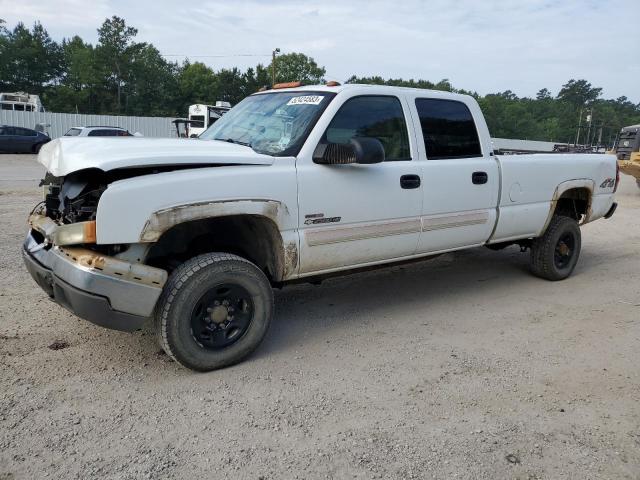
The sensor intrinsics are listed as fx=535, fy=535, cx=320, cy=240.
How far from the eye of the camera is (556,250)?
6000 mm

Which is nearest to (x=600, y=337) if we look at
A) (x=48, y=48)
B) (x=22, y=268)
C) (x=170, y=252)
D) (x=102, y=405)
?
(x=170, y=252)

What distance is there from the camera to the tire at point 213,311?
331cm

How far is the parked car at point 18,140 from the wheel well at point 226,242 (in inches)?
932

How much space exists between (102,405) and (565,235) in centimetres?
503

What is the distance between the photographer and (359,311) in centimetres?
480

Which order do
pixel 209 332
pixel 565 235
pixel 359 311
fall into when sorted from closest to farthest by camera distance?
pixel 209 332
pixel 359 311
pixel 565 235

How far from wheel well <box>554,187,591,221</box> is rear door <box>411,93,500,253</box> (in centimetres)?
148

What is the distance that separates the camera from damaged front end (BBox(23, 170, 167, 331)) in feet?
9.96

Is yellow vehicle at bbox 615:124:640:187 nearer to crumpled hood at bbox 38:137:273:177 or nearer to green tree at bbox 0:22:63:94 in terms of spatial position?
crumpled hood at bbox 38:137:273:177

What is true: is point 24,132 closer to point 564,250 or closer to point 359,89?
point 359,89

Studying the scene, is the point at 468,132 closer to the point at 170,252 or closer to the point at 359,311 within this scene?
the point at 359,311

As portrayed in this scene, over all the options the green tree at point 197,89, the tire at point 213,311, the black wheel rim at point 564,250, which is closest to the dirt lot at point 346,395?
the tire at point 213,311

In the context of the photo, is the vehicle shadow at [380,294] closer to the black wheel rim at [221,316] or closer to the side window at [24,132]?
the black wheel rim at [221,316]

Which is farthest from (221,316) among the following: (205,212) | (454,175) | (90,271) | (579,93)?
(579,93)
